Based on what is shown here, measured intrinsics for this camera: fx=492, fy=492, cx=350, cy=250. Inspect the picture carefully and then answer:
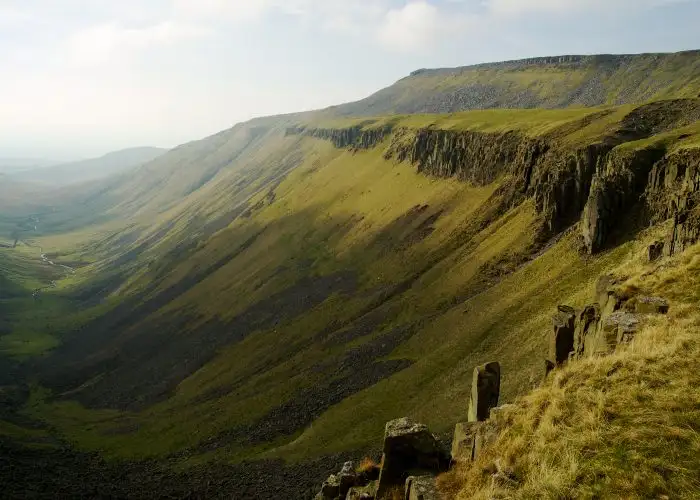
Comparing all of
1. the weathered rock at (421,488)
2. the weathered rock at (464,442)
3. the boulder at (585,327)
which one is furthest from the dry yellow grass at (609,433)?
the boulder at (585,327)

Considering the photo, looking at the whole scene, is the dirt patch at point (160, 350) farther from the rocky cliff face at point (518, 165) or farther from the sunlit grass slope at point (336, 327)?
the rocky cliff face at point (518, 165)

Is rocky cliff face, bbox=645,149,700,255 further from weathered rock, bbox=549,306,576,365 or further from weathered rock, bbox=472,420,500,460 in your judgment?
weathered rock, bbox=472,420,500,460

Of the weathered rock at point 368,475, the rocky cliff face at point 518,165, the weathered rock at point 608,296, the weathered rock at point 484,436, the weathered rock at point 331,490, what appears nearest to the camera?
the weathered rock at point 484,436

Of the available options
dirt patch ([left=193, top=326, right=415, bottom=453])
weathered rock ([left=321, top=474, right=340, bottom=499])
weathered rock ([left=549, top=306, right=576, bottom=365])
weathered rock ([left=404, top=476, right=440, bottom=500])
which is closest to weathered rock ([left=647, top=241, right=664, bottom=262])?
weathered rock ([left=549, top=306, right=576, bottom=365])

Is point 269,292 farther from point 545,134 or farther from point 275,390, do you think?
point 545,134

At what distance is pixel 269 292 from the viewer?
12950cm

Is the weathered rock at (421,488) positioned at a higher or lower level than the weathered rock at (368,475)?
higher

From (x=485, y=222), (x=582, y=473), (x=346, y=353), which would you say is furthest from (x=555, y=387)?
(x=485, y=222)

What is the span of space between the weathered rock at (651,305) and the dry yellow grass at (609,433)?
306 cm

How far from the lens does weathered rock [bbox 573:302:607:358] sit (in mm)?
27438

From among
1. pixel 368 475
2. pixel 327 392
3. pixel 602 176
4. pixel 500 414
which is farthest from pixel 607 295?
pixel 327 392

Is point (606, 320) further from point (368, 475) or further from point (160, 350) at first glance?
point (160, 350)

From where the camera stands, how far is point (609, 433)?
624 inches

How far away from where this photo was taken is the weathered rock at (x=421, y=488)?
17.3 metres
